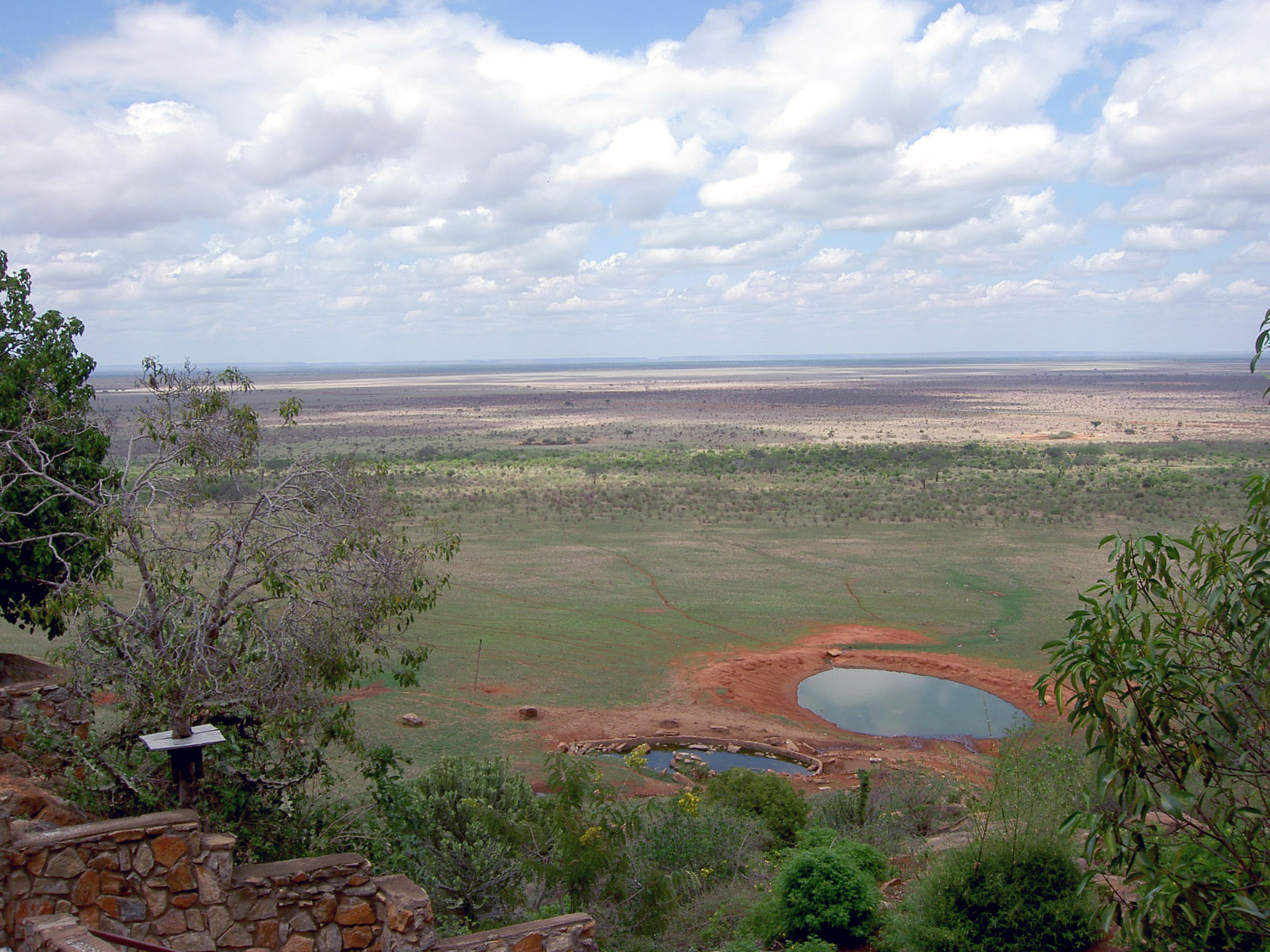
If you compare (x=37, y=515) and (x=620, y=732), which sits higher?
(x=37, y=515)

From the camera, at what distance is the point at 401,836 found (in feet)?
32.4

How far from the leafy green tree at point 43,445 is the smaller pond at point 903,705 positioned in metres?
14.8

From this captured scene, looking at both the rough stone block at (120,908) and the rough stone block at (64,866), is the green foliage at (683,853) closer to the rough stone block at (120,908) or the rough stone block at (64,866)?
the rough stone block at (120,908)

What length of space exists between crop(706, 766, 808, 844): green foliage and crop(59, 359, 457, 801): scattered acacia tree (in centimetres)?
607

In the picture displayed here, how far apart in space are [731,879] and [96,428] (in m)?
8.73

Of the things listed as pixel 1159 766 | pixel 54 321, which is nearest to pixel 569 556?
pixel 54 321

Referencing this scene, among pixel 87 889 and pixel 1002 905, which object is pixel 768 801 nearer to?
pixel 1002 905

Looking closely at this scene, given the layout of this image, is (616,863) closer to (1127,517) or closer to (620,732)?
(620,732)

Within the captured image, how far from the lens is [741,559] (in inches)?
1405

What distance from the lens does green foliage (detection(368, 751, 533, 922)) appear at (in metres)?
9.76

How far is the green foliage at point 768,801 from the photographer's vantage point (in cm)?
1379

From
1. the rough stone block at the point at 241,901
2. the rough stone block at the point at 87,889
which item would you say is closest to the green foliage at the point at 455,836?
the rough stone block at the point at 241,901

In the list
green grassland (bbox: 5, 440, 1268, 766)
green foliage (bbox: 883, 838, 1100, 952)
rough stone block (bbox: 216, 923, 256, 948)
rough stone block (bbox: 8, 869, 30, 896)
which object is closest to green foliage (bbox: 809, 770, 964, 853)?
green foliage (bbox: 883, 838, 1100, 952)

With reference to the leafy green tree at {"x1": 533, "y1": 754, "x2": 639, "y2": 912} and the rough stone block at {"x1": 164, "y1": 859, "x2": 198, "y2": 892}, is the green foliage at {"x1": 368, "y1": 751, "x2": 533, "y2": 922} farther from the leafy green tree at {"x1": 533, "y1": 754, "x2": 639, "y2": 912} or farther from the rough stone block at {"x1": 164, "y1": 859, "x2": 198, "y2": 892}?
the rough stone block at {"x1": 164, "y1": 859, "x2": 198, "y2": 892}
